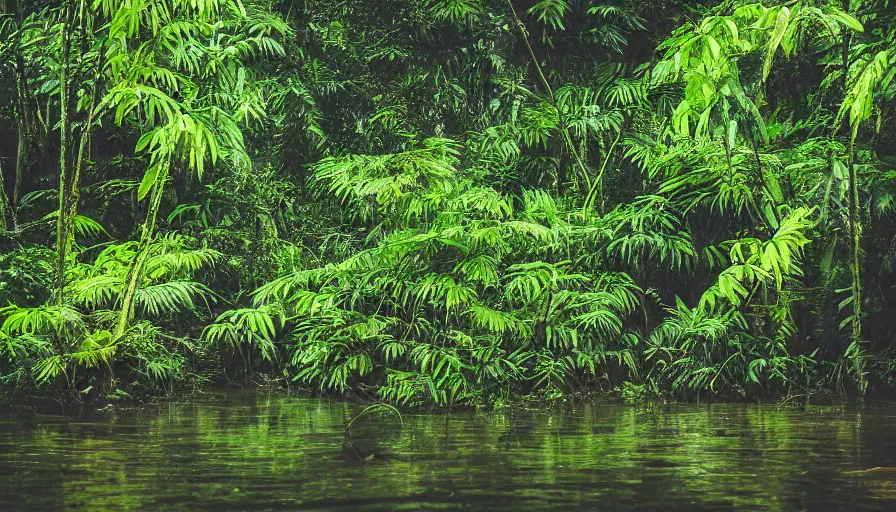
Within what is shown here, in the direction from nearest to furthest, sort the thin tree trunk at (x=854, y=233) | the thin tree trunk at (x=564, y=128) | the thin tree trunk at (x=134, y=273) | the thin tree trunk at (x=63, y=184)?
the thin tree trunk at (x=854, y=233), the thin tree trunk at (x=63, y=184), the thin tree trunk at (x=134, y=273), the thin tree trunk at (x=564, y=128)

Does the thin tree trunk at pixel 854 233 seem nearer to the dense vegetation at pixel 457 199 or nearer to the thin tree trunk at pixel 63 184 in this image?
the dense vegetation at pixel 457 199

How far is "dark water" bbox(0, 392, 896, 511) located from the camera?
487cm

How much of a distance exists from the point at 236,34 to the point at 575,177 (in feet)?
10.7

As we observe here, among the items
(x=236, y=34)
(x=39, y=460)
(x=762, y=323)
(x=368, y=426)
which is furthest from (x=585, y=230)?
(x=39, y=460)

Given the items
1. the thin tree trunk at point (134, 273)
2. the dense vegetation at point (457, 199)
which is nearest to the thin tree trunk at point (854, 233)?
the dense vegetation at point (457, 199)

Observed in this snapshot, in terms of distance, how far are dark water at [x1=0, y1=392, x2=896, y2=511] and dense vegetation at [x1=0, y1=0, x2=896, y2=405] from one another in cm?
72

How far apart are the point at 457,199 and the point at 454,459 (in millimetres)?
3804

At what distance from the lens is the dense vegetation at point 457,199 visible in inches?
344

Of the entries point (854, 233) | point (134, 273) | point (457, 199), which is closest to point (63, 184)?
point (134, 273)

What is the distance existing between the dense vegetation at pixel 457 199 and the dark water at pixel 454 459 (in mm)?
725

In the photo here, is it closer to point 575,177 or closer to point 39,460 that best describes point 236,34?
point 575,177

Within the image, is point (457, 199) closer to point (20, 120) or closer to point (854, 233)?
point (854, 233)

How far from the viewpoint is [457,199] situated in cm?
957

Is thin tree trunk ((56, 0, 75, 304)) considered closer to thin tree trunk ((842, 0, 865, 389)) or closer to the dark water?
the dark water
